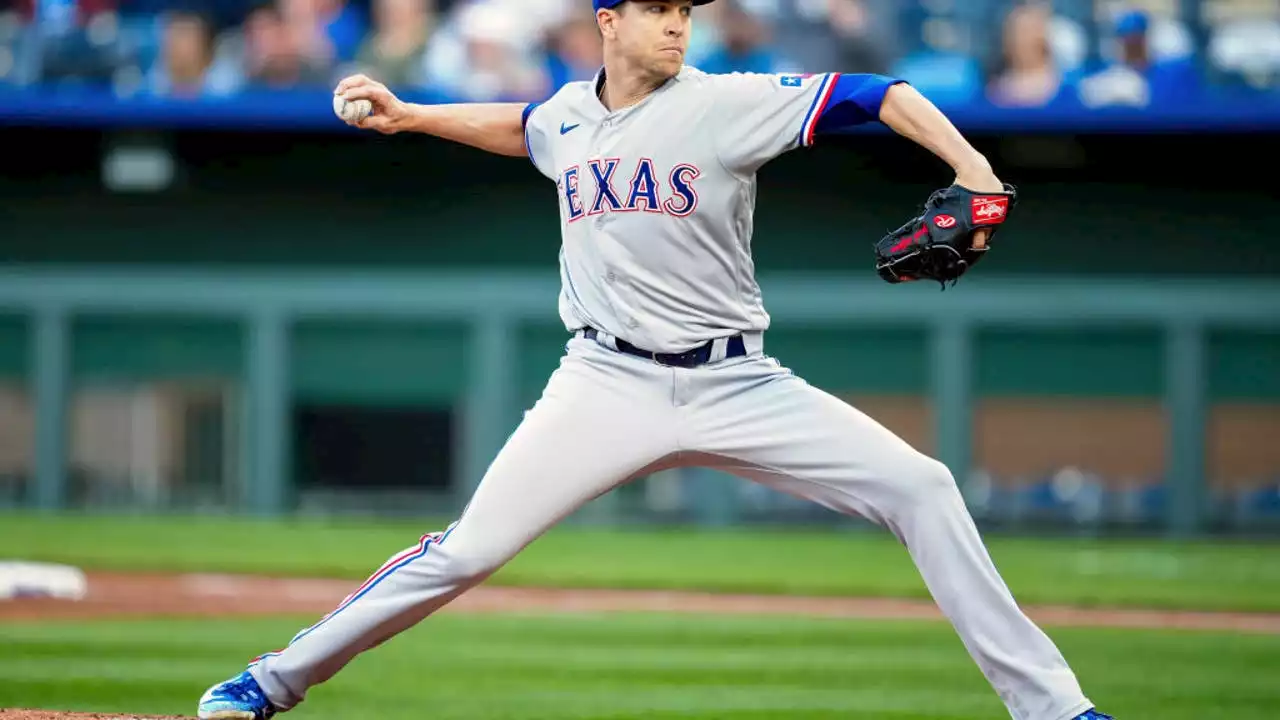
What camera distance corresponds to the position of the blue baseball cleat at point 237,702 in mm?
3830

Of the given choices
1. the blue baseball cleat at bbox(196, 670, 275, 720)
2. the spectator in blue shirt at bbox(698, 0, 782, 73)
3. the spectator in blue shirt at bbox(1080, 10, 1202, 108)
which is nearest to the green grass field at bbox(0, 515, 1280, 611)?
the spectator in blue shirt at bbox(1080, 10, 1202, 108)

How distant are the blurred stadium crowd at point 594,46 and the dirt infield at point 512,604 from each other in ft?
13.3

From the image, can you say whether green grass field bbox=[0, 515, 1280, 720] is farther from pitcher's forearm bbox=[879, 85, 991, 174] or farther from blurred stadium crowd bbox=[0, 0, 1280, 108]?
blurred stadium crowd bbox=[0, 0, 1280, 108]

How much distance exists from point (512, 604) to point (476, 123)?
4550 millimetres

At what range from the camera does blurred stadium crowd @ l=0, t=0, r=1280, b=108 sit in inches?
462

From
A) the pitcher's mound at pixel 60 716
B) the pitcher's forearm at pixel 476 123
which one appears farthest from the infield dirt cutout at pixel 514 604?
the pitcher's forearm at pixel 476 123

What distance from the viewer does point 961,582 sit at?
379cm

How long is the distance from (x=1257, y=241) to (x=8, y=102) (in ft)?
27.3

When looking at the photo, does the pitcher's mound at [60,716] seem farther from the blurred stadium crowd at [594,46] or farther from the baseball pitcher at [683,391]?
the blurred stadium crowd at [594,46]

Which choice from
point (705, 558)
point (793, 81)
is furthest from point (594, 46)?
point (793, 81)

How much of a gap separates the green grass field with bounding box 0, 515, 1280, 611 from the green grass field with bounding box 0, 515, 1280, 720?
0.03 meters

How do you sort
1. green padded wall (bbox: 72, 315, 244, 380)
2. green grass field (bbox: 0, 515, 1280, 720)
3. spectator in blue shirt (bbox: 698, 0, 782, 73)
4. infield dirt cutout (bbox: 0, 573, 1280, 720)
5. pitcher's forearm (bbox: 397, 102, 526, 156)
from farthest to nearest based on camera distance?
green padded wall (bbox: 72, 315, 244, 380)
spectator in blue shirt (bbox: 698, 0, 782, 73)
infield dirt cutout (bbox: 0, 573, 1280, 720)
green grass field (bbox: 0, 515, 1280, 720)
pitcher's forearm (bbox: 397, 102, 526, 156)

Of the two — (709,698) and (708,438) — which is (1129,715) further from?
(708,438)

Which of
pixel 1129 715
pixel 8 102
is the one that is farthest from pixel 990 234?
pixel 8 102
